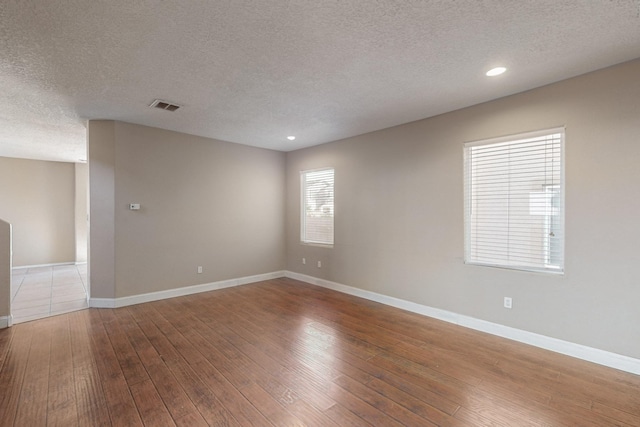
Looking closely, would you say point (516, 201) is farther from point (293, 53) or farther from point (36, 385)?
point (36, 385)

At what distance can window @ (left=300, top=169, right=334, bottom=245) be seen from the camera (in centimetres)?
552

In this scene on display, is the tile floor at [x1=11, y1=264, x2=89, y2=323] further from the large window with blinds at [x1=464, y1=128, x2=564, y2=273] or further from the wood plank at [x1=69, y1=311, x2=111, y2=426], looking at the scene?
the large window with blinds at [x1=464, y1=128, x2=564, y2=273]

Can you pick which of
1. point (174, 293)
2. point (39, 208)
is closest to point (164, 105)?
point (174, 293)

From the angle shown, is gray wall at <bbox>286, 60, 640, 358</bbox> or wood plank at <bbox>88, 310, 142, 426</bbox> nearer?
wood plank at <bbox>88, 310, 142, 426</bbox>

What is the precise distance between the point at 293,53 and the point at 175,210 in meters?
3.57

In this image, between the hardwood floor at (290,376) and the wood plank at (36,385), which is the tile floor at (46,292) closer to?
the hardwood floor at (290,376)

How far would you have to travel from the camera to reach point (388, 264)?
14.7 feet

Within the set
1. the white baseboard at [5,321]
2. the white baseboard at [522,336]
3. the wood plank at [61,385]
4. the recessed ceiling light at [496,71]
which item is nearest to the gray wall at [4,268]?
the white baseboard at [5,321]

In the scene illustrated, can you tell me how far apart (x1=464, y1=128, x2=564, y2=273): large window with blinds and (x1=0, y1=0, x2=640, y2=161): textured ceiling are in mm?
645

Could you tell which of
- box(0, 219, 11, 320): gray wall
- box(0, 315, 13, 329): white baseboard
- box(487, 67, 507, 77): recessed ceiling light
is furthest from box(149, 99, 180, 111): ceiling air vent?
box(487, 67, 507, 77): recessed ceiling light

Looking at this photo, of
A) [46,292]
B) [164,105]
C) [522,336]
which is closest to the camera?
[522,336]

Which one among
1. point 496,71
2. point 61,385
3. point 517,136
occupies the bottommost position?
point 61,385

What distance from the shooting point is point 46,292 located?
499cm

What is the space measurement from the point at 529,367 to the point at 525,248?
122 centimetres
